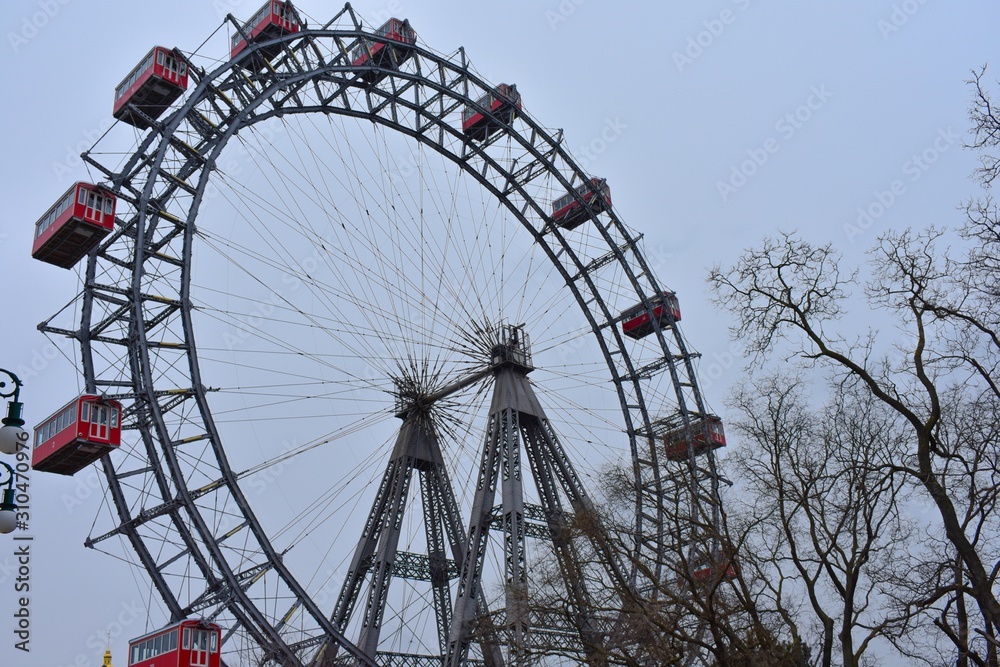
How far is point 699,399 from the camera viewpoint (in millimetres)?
40469

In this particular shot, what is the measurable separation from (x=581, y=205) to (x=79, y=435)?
21694 mm

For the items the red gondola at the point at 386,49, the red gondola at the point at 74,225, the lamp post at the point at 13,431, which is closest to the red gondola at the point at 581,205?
the red gondola at the point at 386,49

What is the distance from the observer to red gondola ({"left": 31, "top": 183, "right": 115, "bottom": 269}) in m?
27.4

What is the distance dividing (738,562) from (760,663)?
187cm

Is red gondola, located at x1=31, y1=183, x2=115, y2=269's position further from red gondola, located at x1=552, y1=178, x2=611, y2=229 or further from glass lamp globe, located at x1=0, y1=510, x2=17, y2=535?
glass lamp globe, located at x1=0, y1=510, x2=17, y2=535

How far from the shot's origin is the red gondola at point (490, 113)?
37031 mm

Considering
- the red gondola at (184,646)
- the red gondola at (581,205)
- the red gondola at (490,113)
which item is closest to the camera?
the red gondola at (184,646)

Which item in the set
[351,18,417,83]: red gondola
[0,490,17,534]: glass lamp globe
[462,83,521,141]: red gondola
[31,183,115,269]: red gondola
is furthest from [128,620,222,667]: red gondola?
[462,83,521,141]: red gondola

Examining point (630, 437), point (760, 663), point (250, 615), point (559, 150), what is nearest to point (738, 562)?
point (760, 663)

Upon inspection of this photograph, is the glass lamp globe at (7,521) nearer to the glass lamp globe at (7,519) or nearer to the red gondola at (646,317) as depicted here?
the glass lamp globe at (7,519)

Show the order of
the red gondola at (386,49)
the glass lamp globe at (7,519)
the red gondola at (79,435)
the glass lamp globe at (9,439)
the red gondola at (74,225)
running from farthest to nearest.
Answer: the red gondola at (386,49) → the red gondola at (74,225) → the red gondola at (79,435) → the glass lamp globe at (9,439) → the glass lamp globe at (7,519)

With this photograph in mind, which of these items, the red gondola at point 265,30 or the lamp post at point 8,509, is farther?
the red gondola at point 265,30

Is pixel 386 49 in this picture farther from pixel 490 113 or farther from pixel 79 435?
pixel 79 435

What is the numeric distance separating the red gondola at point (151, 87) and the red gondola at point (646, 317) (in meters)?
19.8
